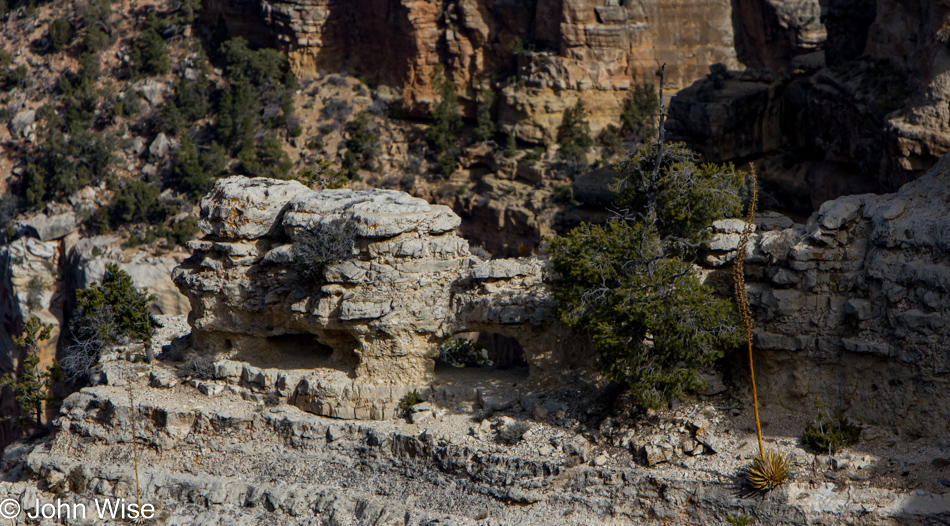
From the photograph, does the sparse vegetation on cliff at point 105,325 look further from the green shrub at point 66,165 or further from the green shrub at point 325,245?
the green shrub at point 66,165

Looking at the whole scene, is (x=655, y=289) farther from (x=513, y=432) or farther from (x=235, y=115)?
(x=235, y=115)

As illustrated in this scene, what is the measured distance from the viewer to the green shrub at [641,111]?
55.8 meters

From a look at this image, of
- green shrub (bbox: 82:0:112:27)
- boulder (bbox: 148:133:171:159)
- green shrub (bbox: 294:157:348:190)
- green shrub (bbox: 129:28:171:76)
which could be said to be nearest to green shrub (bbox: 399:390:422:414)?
green shrub (bbox: 294:157:348:190)

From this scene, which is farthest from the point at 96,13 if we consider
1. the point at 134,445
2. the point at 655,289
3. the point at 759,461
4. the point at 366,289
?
the point at 759,461

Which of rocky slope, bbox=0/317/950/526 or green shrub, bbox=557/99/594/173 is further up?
green shrub, bbox=557/99/594/173

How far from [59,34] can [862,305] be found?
56.6 m

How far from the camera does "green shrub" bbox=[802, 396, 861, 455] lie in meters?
20.9

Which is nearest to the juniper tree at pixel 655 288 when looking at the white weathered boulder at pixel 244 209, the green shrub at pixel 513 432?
the green shrub at pixel 513 432

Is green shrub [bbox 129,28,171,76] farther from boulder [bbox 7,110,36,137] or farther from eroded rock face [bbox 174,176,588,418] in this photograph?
eroded rock face [bbox 174,176,588,418]

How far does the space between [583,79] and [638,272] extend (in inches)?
1421

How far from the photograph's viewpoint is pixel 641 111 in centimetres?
5638

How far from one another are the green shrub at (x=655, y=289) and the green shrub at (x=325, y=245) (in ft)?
16.8

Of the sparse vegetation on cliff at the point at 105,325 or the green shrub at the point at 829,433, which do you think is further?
the sparse vegetation on cliff at the point at 105,325

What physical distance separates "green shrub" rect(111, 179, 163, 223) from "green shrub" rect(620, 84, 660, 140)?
90.4 feet
